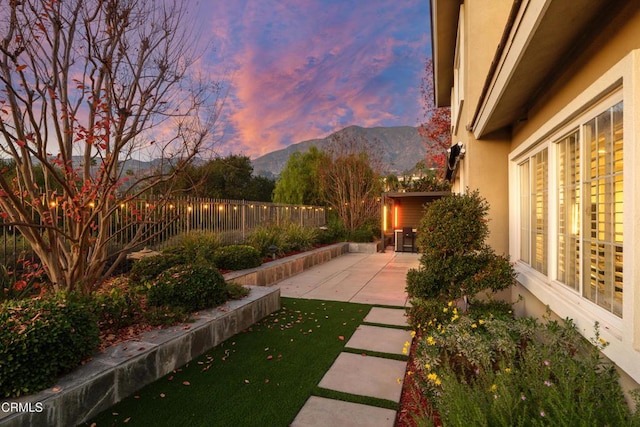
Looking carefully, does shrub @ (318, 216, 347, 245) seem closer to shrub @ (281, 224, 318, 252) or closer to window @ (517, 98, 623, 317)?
shrub @ (281, 224, 318, 252)

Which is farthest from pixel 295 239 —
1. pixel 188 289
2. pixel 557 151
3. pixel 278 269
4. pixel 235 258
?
pixel 557 151

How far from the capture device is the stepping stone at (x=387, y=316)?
4844 millimetres

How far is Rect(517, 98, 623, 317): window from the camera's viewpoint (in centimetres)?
211

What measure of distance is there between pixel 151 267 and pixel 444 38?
798 cm

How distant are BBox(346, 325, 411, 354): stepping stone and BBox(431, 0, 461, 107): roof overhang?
600 centimetres

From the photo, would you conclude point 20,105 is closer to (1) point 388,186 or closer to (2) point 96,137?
(2) point 96,137

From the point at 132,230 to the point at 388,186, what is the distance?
15.6 m

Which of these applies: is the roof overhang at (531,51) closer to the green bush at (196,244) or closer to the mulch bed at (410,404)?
the mulch bed at (410,404)

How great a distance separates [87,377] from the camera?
2479 mm

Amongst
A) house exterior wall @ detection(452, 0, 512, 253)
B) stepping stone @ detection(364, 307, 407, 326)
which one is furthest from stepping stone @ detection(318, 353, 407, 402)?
house exterior wall @ detection(452, 0, 512, 253)

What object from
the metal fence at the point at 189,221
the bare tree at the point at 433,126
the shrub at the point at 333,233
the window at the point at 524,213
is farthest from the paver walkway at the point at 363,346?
the bare tree at the point at 433,126

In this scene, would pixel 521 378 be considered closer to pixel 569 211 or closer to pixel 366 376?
pixel 366 376

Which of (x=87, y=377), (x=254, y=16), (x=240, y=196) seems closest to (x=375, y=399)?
(x=87, y=377)
